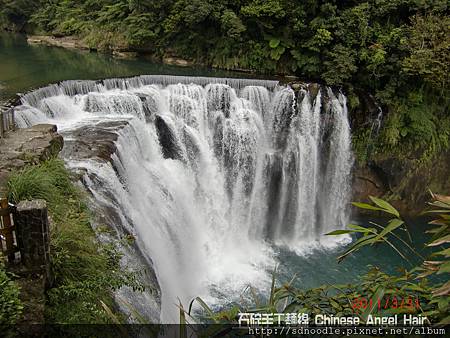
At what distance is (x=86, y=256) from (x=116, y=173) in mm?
4126

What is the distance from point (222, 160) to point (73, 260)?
8.70 meters

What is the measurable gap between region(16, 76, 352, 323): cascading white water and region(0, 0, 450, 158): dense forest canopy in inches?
71.8

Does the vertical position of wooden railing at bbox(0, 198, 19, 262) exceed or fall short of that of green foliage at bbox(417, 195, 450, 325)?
it falls short

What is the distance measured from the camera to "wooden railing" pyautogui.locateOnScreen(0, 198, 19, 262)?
4102 mm

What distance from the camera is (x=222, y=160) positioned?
1316cm

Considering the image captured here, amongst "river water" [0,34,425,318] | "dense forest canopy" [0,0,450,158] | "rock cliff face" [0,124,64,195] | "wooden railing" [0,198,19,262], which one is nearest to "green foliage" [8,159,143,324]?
"wooden railing" [0,198,19,262]

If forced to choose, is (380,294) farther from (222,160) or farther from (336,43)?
(336,43)

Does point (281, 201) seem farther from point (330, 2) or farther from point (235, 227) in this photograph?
point (330, 2)

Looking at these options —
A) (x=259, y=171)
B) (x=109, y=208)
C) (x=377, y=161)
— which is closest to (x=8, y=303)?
(x=109, y=208)

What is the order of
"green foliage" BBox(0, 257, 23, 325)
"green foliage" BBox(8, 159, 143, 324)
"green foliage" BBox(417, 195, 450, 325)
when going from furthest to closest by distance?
"green foliage" BBox(8, 159, 143, 324) → "green foliage" BBox(0, 257, 23, 325) → "green foliage" BBox(417, 195, 450, 325)

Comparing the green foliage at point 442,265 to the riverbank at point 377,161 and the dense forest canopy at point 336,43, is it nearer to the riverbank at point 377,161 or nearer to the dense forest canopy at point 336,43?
the riverbank at point 377,161

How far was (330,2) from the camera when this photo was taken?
16.2 metres

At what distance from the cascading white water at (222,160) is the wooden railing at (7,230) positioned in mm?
5344

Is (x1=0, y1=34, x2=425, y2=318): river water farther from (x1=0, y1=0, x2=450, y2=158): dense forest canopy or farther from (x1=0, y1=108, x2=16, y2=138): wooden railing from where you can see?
(x1=0, y1=0, x2=450, y2=158): dense forest canopy
